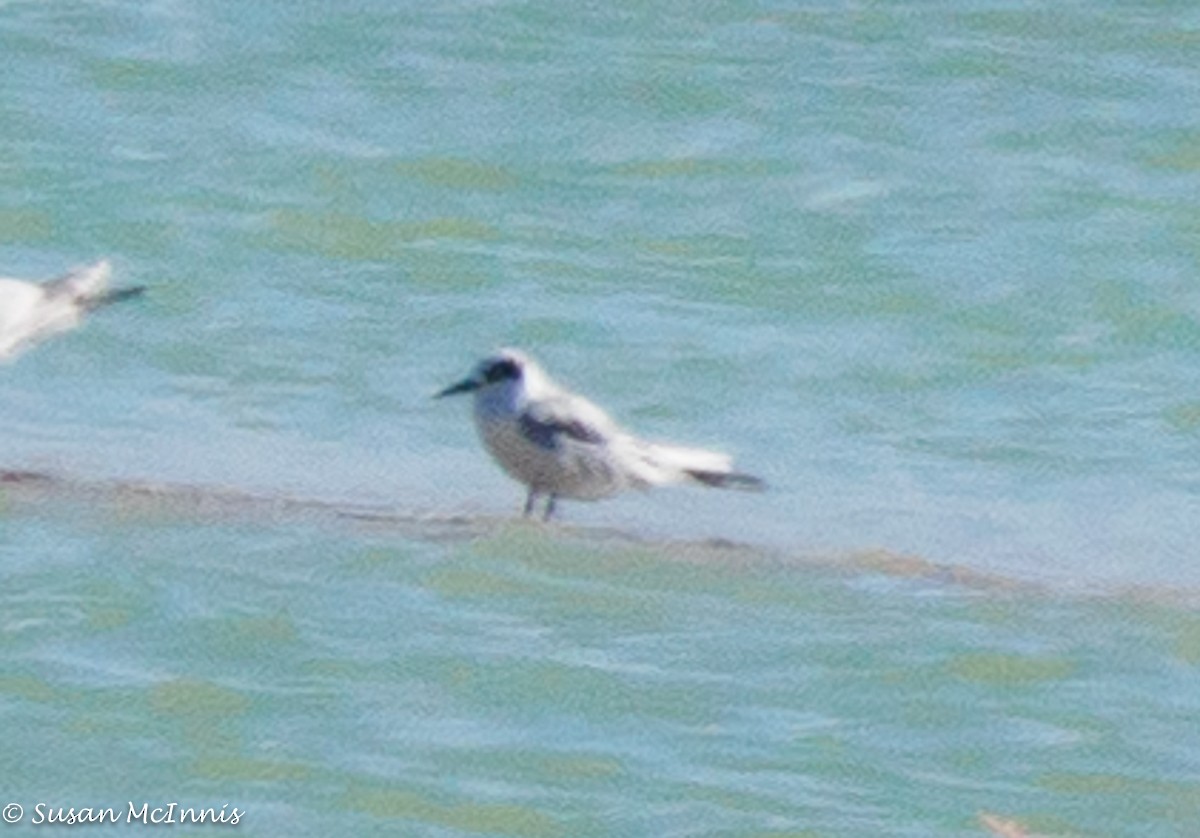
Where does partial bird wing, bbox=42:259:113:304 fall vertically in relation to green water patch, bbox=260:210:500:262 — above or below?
above

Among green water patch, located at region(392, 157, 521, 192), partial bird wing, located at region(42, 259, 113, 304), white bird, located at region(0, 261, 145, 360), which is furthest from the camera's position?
green water patch, located at region(392, 157, 521, 192)

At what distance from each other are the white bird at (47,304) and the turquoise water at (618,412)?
24cm

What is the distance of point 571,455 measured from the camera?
10039mm

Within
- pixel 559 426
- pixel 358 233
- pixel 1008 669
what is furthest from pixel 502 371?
pixel 358 233

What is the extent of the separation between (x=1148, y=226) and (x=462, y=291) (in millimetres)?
2342

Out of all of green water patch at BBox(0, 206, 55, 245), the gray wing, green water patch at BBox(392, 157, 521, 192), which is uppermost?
the gray wing

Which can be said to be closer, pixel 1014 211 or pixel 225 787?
pixel 225 787

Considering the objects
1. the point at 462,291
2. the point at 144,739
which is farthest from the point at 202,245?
the point at 144,739

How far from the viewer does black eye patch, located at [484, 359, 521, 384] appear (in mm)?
10281

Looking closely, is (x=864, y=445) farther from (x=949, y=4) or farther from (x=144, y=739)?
(x=949, y=4)

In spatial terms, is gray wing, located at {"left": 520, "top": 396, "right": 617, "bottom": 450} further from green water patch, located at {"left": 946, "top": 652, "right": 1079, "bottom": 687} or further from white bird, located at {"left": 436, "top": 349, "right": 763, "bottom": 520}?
green water patch, located at {"left": 946, "top": 652, "right": 1079, "bottom": 687}

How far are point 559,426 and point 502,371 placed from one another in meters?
0.28

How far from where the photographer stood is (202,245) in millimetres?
13312

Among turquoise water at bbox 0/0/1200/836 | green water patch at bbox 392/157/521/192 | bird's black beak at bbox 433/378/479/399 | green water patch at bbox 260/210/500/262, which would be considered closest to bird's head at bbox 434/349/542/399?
bird's black beak at bbox 433/378/479/399
